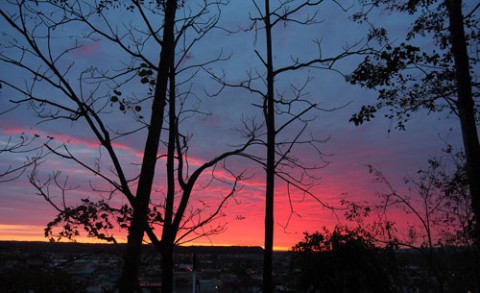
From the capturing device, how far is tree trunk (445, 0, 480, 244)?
7.77 meters

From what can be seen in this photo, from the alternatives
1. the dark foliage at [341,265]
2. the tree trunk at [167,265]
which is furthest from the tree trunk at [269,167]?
the tree trunk at [167,265]

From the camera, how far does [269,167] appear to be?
834cm

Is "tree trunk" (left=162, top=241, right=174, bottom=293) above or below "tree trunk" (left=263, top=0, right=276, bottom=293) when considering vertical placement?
below

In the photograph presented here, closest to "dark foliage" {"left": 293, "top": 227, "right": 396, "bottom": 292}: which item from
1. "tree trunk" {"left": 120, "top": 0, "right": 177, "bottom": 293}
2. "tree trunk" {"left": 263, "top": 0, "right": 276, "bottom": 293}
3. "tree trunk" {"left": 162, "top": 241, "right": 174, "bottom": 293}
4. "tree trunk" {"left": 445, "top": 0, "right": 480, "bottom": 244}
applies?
"tree trunk" {"left": 263, "top": 0, "right": 276, "bottom": 293}

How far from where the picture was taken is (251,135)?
8.58 metres

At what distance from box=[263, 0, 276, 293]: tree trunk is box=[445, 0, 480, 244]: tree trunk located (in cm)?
365

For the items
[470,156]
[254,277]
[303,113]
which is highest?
[303,113]

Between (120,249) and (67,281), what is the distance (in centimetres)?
92

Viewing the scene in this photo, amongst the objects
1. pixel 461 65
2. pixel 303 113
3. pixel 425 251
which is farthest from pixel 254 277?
pixel 461 65

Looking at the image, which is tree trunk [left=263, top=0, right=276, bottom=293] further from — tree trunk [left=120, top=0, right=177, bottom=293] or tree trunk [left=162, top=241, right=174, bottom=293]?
tree trunk [left=120, top=0, right=177, bottom=293]

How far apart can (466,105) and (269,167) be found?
4000mm

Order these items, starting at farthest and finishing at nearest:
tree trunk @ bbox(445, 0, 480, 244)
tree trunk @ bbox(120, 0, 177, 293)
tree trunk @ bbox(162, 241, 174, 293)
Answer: tree trunk @ bbox(445, 0, 480, 244) < tree trunk @ bbox(162, 241, 174, 293) < tree trunk @ bbox(120, 0, 177, 293)

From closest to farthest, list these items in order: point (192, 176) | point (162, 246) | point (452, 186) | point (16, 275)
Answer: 1. point (16, 275)
2. point (162, 246)
3. point (192, 176)
4. point (452, 186)

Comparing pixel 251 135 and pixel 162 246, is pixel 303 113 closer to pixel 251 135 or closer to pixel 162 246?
pixel 251 135
